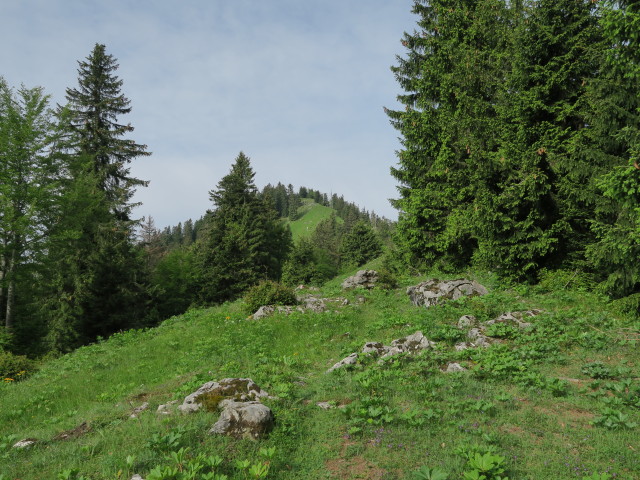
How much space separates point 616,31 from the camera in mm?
8875

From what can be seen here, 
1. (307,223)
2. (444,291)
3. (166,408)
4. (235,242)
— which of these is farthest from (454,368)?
(307,223)

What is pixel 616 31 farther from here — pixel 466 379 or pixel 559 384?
pixel 466 379

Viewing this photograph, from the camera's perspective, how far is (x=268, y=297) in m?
18.1

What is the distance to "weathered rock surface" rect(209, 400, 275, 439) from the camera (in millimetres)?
5652

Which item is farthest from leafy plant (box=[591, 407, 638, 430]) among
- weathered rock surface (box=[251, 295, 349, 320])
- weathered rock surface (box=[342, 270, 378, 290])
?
weathered rock surface (box=[342, 270, 378, 290])

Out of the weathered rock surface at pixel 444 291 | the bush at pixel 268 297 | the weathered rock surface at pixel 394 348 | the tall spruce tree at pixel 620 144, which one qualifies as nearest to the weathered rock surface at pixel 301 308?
the bush at pixel 268 297

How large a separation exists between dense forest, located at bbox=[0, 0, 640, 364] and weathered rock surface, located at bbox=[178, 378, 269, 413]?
34.1 ft

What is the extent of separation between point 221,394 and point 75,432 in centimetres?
280

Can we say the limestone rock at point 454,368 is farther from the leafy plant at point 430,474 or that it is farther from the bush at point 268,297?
the bush at point 268,297

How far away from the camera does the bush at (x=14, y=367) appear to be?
14.8 meters

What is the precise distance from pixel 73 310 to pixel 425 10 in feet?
106

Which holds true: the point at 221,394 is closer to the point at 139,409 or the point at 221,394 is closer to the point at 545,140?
the point at 139,409

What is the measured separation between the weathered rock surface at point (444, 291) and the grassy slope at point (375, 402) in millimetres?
817

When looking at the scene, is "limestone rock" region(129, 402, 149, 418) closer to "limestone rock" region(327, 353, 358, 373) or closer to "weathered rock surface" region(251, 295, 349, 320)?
"limestone rock" region(327, 353, 358, 373)
